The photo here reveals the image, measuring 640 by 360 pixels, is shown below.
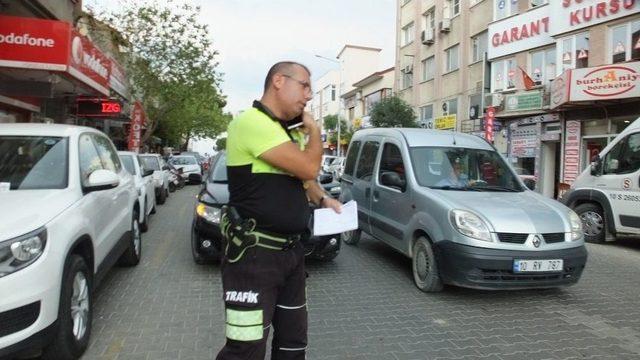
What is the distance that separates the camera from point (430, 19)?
31.8 m

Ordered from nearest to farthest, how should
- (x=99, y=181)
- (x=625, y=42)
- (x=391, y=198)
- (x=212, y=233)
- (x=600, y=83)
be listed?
(x=99, y=181) < (x=212, y=233) < (x=391, y=198) < (x=600, y=83) < (x=625, y=42)

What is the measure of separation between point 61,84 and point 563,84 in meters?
15.0

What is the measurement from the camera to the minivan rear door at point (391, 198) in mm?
6559

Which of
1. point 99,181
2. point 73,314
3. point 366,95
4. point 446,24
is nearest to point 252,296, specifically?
point 73,314

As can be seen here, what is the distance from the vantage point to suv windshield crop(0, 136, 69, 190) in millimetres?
4234

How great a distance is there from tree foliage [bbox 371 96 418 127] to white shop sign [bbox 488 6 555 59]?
689 cm

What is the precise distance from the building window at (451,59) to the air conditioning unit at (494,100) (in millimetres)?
4752

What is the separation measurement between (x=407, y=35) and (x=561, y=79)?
61.6 feet

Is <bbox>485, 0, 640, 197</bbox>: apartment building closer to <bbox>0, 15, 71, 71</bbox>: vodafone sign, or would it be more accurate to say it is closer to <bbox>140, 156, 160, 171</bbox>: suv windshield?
<bbox>140, 156, 160, 171</bbox>: suv windshield

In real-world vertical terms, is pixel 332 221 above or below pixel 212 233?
above

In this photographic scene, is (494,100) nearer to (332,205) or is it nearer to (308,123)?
(332,205)

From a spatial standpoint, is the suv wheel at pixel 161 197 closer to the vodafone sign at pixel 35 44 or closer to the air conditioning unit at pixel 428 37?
the vodafone sign at pixel 35 44

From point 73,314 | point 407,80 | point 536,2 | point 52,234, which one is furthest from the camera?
point 407,80

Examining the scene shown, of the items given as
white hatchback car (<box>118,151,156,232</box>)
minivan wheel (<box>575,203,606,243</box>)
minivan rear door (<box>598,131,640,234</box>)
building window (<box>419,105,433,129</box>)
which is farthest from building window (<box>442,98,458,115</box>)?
white hatchback car (<box>118,151,156,232</box>)
